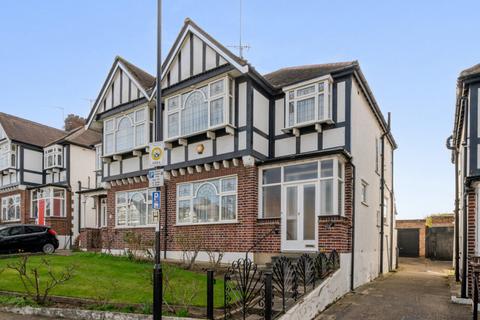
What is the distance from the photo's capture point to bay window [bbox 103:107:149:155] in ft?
57.0

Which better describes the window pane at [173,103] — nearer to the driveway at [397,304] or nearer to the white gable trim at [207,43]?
the white gable trim at [207,43]

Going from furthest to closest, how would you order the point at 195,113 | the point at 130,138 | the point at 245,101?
the point at 130,138 < the point at 195,113 < the point at 245,101

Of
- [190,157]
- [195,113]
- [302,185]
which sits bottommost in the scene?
[302,185]

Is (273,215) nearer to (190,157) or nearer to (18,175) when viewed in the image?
(190,157)

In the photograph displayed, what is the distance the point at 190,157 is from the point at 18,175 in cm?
1728

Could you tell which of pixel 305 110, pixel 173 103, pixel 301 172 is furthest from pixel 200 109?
pixel 301 172

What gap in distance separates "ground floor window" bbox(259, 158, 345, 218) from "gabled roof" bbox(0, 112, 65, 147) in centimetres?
2080

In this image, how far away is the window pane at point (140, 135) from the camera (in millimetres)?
17391

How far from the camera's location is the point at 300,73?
16.0 meters

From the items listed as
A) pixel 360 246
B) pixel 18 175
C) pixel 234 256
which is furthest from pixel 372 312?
pixel 18 175

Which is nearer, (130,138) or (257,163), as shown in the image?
(257,163)

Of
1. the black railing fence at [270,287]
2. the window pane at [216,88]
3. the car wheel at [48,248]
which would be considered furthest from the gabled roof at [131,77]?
the black railing fence at [270,287]

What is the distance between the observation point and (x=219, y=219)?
14836mm

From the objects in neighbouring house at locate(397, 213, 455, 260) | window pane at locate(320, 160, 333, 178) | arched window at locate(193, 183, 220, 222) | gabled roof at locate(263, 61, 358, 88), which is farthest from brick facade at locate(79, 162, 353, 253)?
A: neighbouring house at locate(397, 213, 455, 260)
